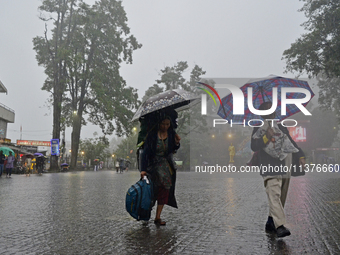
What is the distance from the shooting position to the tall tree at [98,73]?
122 ft

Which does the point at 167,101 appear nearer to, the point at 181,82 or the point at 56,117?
the point at 56,117

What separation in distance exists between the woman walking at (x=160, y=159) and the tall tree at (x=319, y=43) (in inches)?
730

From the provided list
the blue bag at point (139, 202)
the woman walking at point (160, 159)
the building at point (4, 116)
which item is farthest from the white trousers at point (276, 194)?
the building at point (4, 116)

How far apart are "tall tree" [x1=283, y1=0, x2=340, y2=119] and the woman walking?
18.5 meters

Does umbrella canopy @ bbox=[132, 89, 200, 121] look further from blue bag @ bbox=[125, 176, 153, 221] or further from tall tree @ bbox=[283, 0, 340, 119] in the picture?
tall tree @ bbox=[283, 0, 340, 119]

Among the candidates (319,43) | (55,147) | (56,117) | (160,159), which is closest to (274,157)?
(160,159)

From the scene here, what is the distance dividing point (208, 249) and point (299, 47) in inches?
861

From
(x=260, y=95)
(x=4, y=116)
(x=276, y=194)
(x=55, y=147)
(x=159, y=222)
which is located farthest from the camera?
(x=4, y=116)

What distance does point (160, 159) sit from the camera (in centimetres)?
569

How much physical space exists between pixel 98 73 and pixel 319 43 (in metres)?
21.0

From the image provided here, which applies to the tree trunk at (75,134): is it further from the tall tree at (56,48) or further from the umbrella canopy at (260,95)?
the umbrella canopy at (260,95)

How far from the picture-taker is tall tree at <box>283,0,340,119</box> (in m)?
22.1

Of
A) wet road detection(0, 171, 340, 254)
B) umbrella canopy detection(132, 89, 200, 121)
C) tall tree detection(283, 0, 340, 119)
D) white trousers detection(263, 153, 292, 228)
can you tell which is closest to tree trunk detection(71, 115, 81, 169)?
tall tree detection(283, 0, 340, 119)

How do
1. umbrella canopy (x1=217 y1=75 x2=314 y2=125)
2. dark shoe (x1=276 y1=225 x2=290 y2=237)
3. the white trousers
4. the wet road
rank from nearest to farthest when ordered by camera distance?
the wet road, dark shoe (x1=276 y1=225 x2=290 y2=237), the white trousers, umbrella canopy (x1=217 y1=75 x2=314 y2=125)
